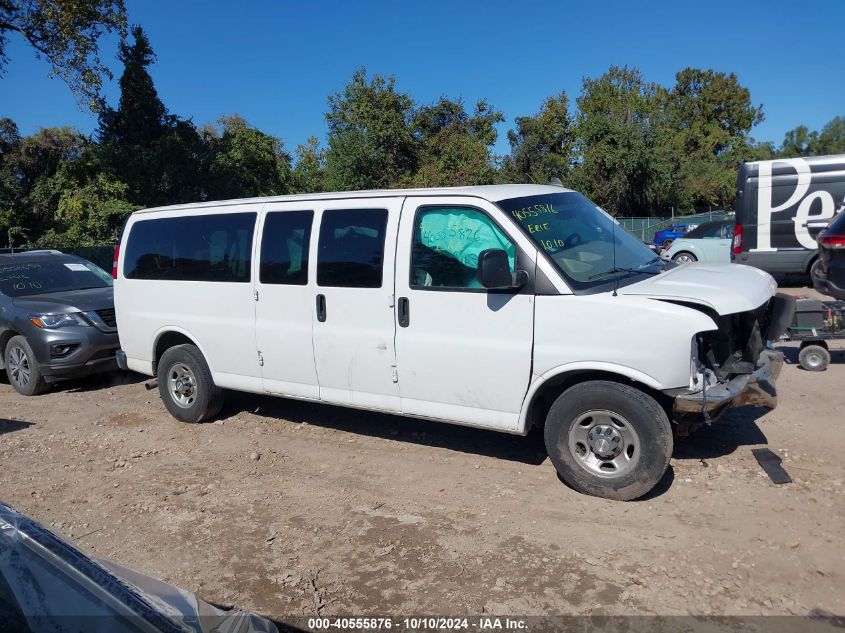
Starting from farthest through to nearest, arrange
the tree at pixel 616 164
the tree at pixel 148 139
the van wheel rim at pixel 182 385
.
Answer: the tree at pixel 616 164 → the tree at pixel 148 139 → the van wheel rim at pixel 182 385

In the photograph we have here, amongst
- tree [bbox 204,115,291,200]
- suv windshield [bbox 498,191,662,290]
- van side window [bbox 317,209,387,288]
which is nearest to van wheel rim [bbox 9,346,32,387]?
van side window [bbox 317,209,387,288]

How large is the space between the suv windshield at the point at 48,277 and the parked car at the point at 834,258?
9.49 m

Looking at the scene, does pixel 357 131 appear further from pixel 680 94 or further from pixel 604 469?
pixel 680 94

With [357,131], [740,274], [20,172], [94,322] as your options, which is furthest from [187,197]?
[740,274]

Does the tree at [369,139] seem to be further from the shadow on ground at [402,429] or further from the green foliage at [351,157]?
the shadow on ground at [402,429]

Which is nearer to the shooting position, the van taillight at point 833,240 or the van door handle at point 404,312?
the van door handle at point 404,312

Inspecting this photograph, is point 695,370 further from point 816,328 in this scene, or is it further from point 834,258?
point 834,258

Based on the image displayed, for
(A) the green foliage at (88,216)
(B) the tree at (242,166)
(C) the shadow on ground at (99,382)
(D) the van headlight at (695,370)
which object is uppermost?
(B) the tree at (242,166)

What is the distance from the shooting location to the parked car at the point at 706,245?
56.1ft

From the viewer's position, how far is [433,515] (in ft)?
14.9

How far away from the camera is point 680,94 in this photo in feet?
205

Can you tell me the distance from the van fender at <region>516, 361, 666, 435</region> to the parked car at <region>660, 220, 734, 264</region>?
13862mm

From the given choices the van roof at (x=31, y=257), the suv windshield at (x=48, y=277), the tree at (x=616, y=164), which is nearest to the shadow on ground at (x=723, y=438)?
the suv windshield at (x=48, y=277)

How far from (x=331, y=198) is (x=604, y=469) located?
3017 mm
